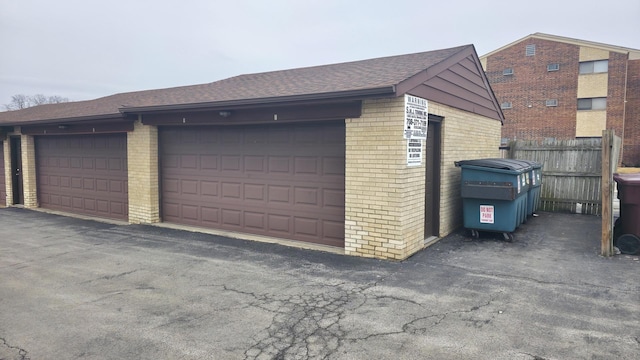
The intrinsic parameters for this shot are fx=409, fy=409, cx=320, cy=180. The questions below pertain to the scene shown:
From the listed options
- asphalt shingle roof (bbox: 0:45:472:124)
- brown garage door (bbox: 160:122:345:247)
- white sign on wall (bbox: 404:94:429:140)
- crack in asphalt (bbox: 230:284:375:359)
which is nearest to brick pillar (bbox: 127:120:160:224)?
brown garage door (bbox: 160:122:345:247)

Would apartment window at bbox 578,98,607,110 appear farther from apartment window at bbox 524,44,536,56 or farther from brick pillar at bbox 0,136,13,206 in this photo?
brick pillar at bbox 0,136,13,206

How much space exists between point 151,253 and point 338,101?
406cm

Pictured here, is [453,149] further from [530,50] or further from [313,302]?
[530,50]

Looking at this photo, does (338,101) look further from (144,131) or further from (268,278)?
(144,131)

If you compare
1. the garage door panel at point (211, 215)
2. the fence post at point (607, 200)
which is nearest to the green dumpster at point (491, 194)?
the fence post at point (607, 200)

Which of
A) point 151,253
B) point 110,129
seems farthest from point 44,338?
point 110,129

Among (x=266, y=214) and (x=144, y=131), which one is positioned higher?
(x=144, y=131)

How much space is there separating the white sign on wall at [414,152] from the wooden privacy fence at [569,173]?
640 cm

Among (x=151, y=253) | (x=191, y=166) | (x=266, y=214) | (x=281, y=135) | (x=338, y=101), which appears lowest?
(x=151, y=253)

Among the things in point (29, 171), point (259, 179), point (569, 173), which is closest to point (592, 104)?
point (569, 173)

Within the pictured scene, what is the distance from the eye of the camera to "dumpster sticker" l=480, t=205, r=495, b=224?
746cm

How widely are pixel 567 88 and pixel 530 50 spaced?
3.50 metres

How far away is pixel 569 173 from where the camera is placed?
36.2 feet

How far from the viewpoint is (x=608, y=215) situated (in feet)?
20.8
